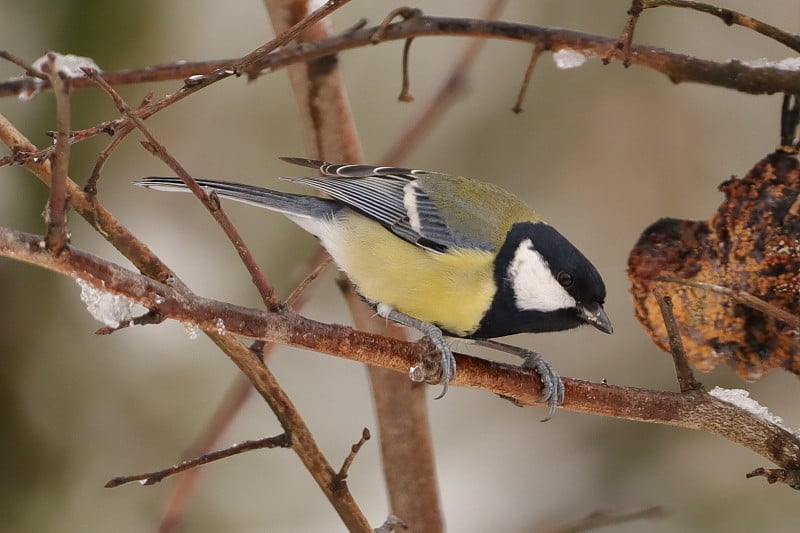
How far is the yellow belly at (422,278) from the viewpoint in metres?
1.72

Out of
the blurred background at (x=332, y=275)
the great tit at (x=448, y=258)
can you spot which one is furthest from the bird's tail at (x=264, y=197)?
the blurred background at (x=332, y=275)

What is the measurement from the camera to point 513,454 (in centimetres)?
292

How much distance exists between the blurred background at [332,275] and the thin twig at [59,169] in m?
1.57

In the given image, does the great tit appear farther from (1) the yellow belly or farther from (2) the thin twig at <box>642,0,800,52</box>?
(2) the thin twig at <box>642,0,800,52</box>

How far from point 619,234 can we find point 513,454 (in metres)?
0.83

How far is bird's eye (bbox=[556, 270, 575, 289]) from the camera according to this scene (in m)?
1.74

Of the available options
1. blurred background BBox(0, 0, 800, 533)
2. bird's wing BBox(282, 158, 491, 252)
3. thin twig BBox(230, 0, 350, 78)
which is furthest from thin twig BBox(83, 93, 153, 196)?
blurred background BBox(0, 0, 800, 533)

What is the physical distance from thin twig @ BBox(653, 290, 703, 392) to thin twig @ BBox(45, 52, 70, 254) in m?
0.81

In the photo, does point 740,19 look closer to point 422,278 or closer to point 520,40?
point 520,40

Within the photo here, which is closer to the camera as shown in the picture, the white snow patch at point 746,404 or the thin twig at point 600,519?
the white snow patch at point 746,404

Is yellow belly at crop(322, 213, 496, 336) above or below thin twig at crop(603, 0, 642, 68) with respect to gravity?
below

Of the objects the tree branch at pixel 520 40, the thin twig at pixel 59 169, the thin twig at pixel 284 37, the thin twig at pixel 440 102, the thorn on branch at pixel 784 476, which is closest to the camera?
the thin twig at pixel 59 169

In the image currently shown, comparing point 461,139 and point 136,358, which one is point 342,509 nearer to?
point 136,358

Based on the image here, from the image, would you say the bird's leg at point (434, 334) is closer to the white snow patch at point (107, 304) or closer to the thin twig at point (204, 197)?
the thin twig at point (204, 197)
